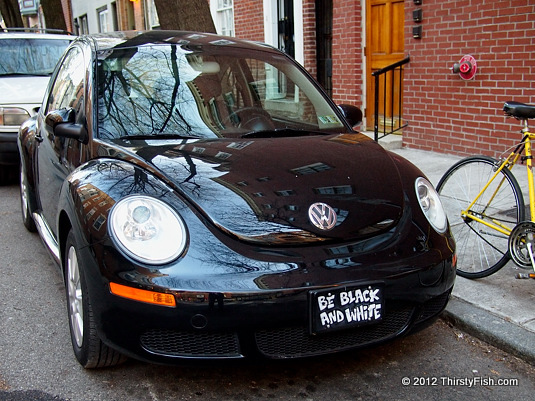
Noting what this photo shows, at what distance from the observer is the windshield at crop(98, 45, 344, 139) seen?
346 cm

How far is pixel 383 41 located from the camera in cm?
878

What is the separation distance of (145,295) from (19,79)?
6096 mm

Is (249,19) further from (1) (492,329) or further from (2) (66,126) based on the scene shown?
(1) (492,329)

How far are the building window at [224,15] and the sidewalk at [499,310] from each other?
32.2 ft

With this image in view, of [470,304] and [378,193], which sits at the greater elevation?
[378,193]

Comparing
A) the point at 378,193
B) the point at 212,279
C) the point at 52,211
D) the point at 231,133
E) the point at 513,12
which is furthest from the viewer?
the point at 513,12

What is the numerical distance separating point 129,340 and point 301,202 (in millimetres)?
956

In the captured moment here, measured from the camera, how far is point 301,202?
280cm

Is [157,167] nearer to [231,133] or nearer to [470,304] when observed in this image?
[231,133]

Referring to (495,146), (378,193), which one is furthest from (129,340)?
(495,146)

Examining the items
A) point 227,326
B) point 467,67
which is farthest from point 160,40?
point 467,67

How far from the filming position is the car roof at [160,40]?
393 centimetres

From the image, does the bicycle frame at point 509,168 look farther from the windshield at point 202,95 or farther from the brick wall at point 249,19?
the brick wall at point 249,19

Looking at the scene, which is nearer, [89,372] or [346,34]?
[89,372]
